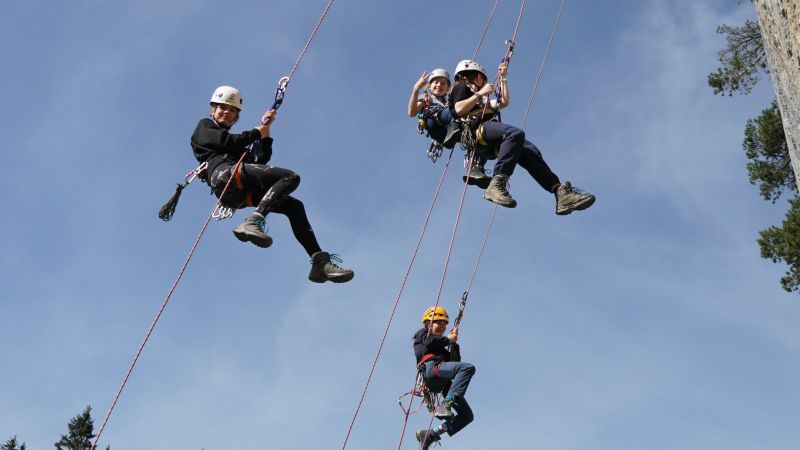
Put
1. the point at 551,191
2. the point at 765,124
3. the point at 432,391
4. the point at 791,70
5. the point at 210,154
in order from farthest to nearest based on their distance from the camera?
the point at 765,124 < the point at 432,391 < the point at 551,191 < the point at 210,154 < the point at 791,70

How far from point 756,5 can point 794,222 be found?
31.6 ft

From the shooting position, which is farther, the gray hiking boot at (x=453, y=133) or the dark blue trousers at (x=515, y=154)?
the gray hiking boot at (x=453, y=133)

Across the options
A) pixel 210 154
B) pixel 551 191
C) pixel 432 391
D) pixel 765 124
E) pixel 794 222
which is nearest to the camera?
pixel 210 154

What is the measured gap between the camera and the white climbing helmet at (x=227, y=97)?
7.03 m

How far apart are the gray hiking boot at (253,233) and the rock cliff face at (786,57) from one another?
327 centimetres

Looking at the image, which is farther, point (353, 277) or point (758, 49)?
point (758, 49)

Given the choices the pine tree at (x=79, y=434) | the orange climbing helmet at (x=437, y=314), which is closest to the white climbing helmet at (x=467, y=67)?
the orange climbing helmet at (x=437, y=314)

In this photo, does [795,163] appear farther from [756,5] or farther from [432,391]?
[432,391]

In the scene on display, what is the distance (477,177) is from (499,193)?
0.65 metres

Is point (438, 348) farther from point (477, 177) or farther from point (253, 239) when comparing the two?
point (253, 239)

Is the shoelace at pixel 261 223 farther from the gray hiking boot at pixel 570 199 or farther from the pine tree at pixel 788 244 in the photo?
the pine tree at pixel 788 244

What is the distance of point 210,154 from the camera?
22.4ft

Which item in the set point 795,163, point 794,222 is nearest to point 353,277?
point 795,163

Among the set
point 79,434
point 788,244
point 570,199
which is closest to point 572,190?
point 570,199
